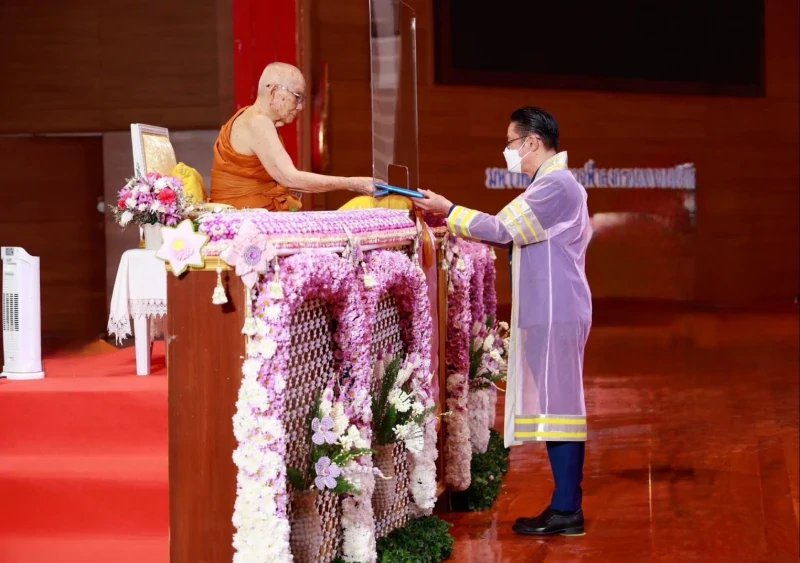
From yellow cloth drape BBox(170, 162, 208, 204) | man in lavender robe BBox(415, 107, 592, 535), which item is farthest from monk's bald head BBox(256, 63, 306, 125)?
man in lavender robe BBox(415, 107, 592, 535)

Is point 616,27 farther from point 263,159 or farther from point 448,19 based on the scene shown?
point 263,159

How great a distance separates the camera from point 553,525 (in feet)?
12.5

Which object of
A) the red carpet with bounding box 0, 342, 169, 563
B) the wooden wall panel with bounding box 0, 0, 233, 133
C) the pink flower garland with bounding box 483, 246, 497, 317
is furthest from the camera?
the wooden wall panel with bounding box 0, 0, 233, 133

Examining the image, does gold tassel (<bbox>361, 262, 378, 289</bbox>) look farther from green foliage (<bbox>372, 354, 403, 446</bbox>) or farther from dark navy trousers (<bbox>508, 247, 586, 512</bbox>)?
dark navy trousers (<bbox>508, 247, 586, 512</bbox>)

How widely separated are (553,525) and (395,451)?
65 centimetres

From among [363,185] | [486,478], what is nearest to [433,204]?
[363,185]

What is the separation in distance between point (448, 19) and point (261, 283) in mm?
7621

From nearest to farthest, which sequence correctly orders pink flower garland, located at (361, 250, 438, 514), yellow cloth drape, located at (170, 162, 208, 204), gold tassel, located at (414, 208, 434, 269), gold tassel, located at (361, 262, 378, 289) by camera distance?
1. gold tassel, located at (361, 262, 378, 289)
2. pink flower garland, located at (361, 250, 438, 514)
3. gold tassel, located at (414, 208, 434, 269)
4. yellow cloth drape, located at (170, 162, 208, 204)

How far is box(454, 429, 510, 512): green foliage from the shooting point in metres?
4.19

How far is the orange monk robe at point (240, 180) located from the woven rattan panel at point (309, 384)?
1.22 metres

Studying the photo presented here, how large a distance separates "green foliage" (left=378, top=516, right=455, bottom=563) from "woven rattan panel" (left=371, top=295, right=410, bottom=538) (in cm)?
4

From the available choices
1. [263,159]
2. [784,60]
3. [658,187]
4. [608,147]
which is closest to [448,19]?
[608,147]

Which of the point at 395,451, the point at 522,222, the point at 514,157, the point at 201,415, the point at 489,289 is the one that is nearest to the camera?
the point at 201,415

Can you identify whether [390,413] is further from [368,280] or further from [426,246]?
[426,246]
